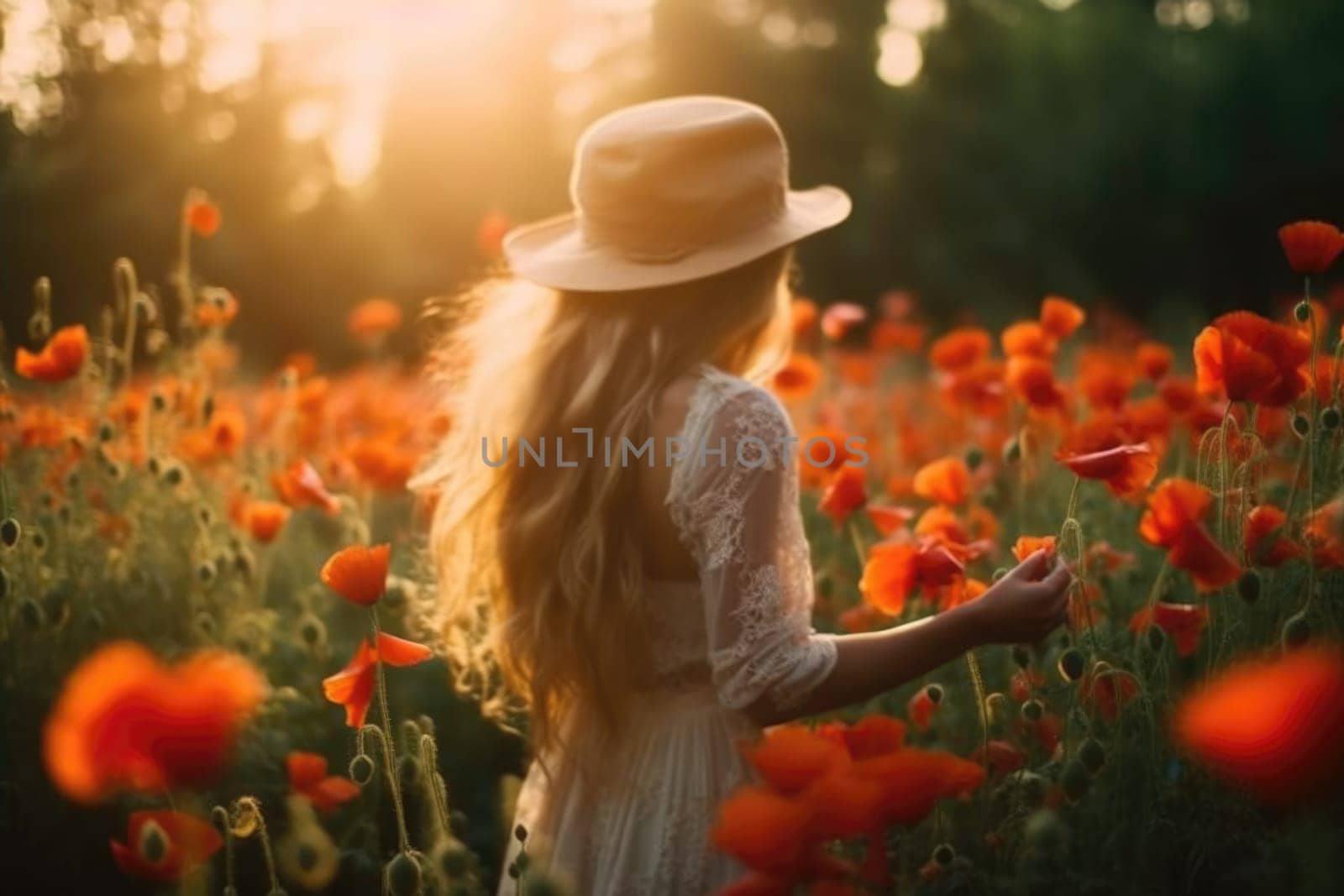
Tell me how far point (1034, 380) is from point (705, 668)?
1119 millimetres

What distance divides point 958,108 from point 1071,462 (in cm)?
1520

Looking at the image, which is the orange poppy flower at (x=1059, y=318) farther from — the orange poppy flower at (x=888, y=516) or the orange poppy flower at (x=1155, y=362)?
the orange poppy flower at (x=888, y=516)

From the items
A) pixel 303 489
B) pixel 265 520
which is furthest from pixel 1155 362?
pixel 265 520

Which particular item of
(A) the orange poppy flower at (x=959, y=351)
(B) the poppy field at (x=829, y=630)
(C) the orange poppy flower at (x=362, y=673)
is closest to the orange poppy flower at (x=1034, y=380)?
(B) the poppy field at (x=829, y=630)

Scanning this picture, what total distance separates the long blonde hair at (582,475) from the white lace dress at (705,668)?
6cm

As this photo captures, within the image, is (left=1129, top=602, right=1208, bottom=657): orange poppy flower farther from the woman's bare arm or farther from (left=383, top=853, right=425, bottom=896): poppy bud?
(left=383, top=853, right=425, bottom=896): poppy bud

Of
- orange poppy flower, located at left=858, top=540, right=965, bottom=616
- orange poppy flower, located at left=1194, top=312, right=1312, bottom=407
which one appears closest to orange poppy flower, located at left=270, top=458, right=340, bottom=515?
orange poppy flower, located at left=858, top=540, right=965, bottom=616

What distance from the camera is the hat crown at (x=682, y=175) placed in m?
2.12

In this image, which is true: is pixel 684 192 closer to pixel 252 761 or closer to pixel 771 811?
pixel 771 811

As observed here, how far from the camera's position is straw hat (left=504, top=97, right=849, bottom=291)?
212cm

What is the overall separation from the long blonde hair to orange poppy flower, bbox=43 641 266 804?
0.68 meters

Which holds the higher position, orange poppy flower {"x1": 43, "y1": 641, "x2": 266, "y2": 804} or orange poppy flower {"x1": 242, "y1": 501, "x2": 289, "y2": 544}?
orange poppy flower {"x1": 43, "y1": 641, "x2": 266, "y2": 804}

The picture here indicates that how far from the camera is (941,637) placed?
74.6 inches

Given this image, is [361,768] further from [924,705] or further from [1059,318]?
[1059,318]
